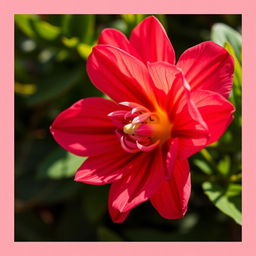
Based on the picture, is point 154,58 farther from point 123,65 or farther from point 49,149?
point 49,149

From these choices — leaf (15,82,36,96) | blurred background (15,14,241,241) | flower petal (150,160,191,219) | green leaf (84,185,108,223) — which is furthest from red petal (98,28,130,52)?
leaf (15,82,36,96)

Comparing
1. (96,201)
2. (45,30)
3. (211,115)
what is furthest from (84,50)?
(211,115)

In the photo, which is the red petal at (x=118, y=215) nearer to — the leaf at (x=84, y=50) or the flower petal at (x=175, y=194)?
the flower petal at (x=175, y=194)

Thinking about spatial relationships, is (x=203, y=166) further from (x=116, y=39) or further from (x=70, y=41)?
(x=70, y=41)

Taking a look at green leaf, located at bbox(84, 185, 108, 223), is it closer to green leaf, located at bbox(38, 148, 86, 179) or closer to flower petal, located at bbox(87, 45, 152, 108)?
green leaf, located at bbox(38, 148, 86, 179)

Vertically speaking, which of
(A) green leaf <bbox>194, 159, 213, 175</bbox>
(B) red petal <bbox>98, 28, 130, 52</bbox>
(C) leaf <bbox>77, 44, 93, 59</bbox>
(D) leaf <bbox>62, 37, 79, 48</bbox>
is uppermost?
(D) leaf <bbox>62, 37, 79, 48</bbox>

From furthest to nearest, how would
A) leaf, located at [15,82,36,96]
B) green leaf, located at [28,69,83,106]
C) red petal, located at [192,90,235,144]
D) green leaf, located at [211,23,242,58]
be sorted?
leaf, located at [15,82,36,96], green leaf, located at [28,69,83,106], green leaf, located at [211,23,242,58], red petal, located at [192,90,235,144]

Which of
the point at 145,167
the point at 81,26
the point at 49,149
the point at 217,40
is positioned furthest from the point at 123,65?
the point at 49,149

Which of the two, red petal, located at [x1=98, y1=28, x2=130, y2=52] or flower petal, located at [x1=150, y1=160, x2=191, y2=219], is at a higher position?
red petal, located at [x1=98, y1=28, x2=130, y2=52]
